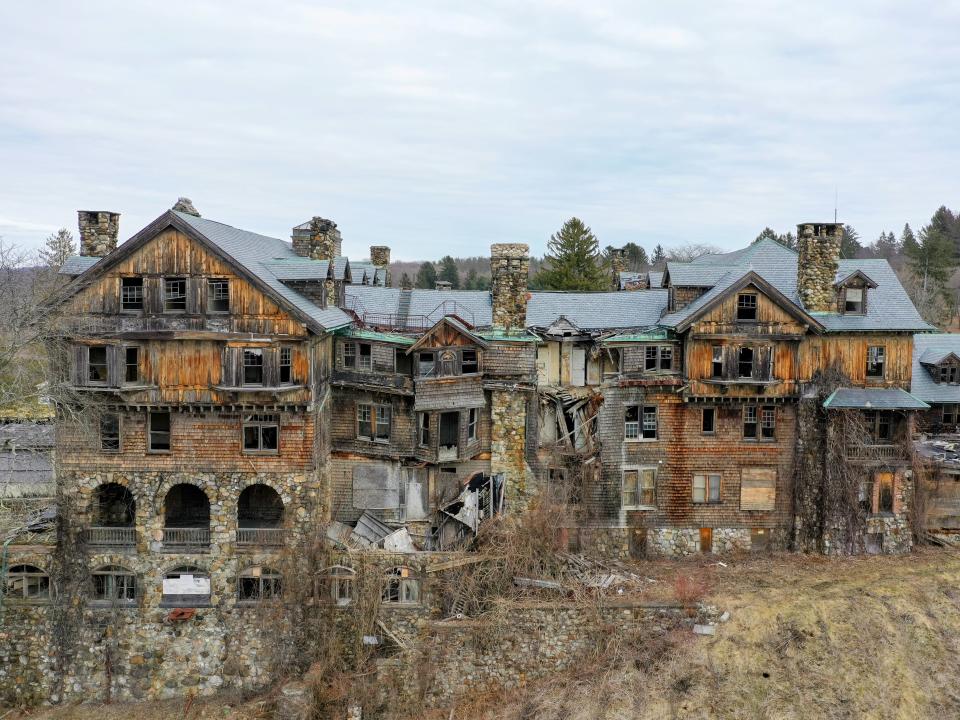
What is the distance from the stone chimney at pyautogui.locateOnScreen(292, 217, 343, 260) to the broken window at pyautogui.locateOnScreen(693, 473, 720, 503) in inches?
839

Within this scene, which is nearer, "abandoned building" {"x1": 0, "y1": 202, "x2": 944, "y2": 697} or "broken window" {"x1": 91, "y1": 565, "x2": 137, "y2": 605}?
"abandoned building" {"x1": 0, "y1": 202, "x2": 944, "y2": 697}

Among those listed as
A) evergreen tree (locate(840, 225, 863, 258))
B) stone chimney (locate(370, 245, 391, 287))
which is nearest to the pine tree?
stone chimney (locate(370, 245, 391, 287))

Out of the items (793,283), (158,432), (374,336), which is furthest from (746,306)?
(158,432)

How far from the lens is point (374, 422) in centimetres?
3728

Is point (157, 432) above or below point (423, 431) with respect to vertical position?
above

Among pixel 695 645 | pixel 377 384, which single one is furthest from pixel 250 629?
pixel 695 645

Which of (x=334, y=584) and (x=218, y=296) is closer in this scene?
(x=218, y=296)

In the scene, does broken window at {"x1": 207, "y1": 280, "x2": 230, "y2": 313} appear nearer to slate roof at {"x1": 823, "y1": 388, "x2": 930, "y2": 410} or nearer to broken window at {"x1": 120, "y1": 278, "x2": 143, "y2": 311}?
broken window at {"x1": 120, "y1": 278, "x2": 143, "y2": 311}

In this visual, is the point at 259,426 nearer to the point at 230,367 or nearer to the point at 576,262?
the point at 230,367

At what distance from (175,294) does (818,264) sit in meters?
29.1

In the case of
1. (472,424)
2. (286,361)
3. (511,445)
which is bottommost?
(511,445)

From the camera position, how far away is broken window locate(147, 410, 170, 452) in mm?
32906

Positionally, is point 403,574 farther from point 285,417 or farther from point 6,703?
point 6,703

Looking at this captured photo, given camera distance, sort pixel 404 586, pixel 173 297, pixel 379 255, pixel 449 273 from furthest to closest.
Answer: pixel 449 273, pixel 379 255, pixel 404 586, pixel 173 297
